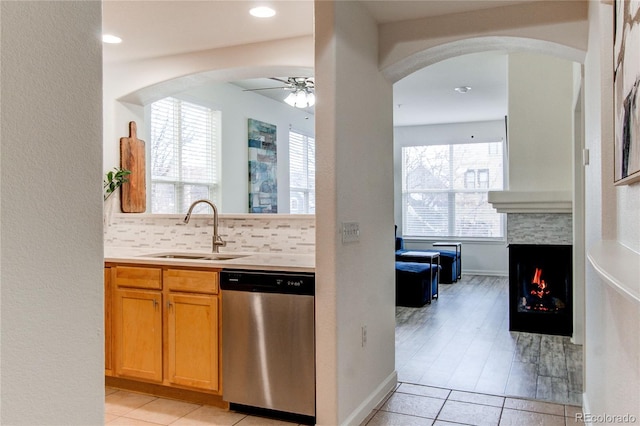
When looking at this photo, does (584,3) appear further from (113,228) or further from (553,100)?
(113,228)

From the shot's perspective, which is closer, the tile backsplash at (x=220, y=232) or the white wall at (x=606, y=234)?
the white wall at (x=606, y=234)

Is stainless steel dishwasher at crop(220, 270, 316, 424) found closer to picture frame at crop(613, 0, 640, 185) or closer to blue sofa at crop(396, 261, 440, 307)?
picture frame at crop(613, 0, 640, 185)

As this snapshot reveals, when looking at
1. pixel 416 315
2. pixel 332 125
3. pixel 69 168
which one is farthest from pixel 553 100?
pixel 69 168

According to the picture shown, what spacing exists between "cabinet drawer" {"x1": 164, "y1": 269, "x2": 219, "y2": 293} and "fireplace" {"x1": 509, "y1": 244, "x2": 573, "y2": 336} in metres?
3.22

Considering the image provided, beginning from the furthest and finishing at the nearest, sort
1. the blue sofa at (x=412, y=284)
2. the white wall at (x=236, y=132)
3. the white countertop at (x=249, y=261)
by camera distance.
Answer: the white wall at (x=236, y=132) < the blue sofa at (x=412, y=284) < the white countertop at (x=249, y=261)

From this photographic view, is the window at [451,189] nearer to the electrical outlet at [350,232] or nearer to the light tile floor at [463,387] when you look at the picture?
the light tile floor at [463,387]

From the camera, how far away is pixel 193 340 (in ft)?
10.0

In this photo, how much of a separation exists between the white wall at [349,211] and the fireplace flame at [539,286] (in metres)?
2.35

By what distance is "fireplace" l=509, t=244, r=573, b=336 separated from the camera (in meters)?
4.78

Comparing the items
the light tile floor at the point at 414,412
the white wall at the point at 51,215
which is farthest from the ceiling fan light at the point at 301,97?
the white wall at the point at 51,215

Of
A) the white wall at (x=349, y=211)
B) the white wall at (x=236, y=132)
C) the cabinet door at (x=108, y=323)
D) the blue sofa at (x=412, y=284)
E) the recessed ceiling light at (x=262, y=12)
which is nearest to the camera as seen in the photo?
the white wall at (x=349, y=211)

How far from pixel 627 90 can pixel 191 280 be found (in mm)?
2496

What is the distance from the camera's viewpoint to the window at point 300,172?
7875 mm

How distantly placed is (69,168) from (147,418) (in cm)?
246
